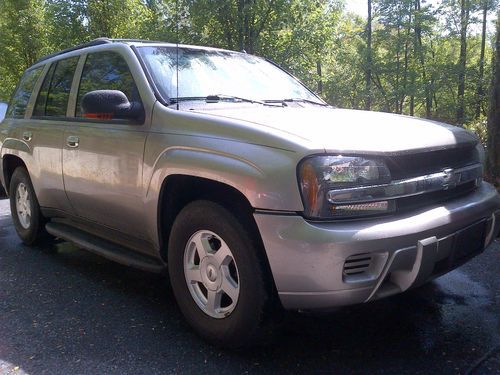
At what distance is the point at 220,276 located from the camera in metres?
2.66

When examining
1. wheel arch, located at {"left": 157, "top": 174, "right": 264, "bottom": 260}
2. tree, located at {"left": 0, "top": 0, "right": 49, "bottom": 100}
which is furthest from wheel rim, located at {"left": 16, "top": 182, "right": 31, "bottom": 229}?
tree, located at {"left": 0, "top": 0, "right": 49, "bottom": 100}

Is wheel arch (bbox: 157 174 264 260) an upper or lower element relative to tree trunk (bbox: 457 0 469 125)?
lower

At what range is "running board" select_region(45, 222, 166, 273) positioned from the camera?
3131 mm

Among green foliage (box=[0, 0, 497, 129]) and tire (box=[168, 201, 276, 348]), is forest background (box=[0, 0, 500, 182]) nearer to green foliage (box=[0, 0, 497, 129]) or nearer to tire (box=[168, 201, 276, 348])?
green foliage (box=[0, 0, 497, 129])

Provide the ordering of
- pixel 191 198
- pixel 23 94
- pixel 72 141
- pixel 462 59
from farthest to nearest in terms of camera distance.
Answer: pixel 462 59 → pixel 23 94 → pixel 72 141 → pixel 191 198

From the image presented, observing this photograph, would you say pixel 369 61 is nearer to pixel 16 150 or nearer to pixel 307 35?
pixel 307 35

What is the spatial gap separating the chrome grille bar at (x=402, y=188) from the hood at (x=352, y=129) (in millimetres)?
161

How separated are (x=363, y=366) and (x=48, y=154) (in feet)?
10.3

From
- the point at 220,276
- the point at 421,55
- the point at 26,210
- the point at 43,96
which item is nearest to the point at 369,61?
the point at 421,55

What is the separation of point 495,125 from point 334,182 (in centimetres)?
448

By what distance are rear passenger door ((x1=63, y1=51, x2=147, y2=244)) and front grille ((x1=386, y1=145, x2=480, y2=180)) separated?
5.14 ft

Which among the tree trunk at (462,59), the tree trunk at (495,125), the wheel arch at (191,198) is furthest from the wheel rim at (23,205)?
the tree trunk at (462,59)

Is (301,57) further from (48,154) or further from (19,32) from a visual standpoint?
(19,32)

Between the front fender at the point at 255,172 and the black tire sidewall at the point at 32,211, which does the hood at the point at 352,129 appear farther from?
the black tire sidewall at the point at 32,211
